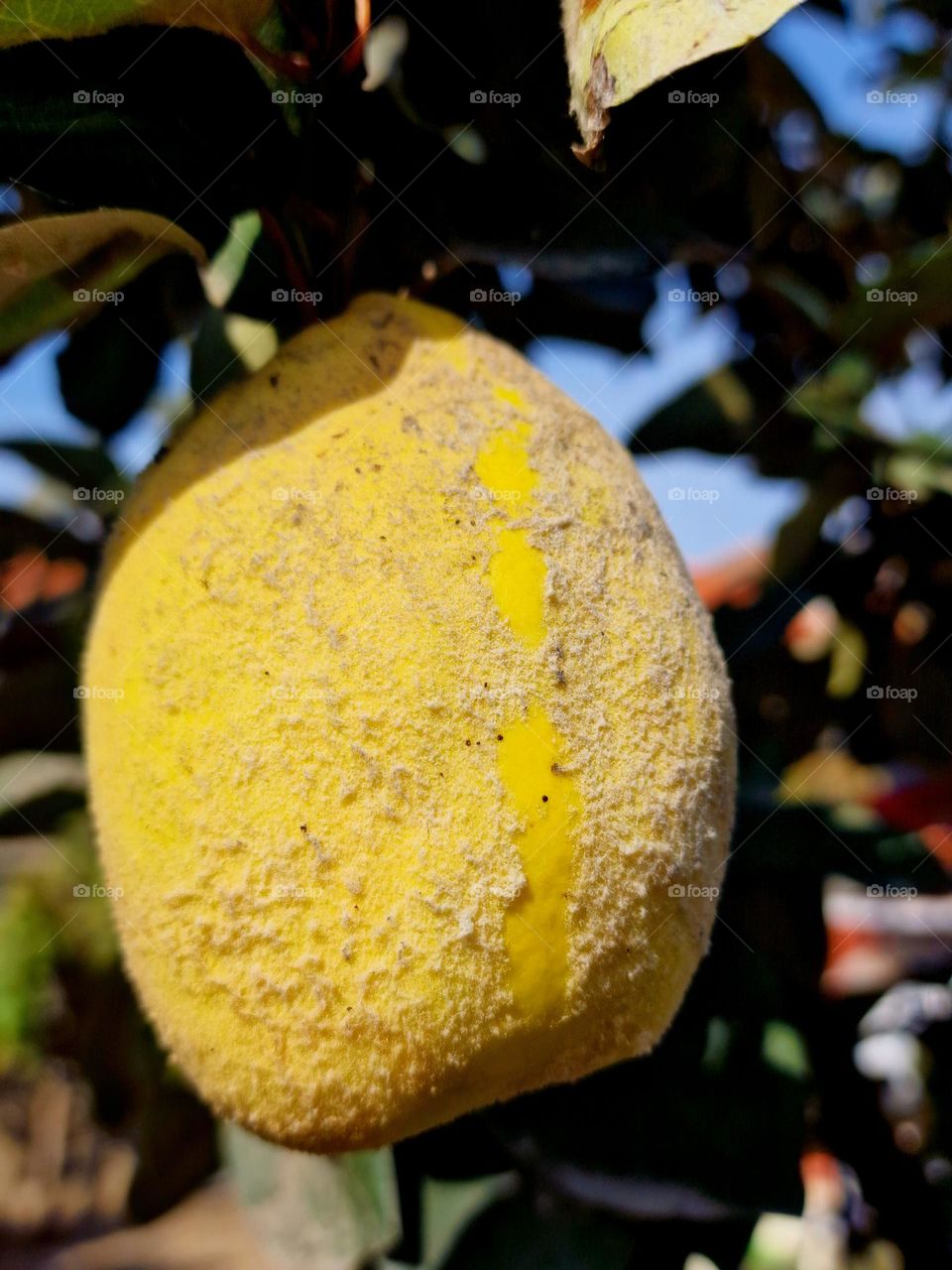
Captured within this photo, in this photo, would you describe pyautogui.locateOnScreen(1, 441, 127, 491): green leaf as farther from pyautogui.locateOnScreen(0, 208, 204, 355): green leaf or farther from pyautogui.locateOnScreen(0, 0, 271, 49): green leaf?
pyautogui.locateOnScreen(0, 0, 271, 49): green leaf

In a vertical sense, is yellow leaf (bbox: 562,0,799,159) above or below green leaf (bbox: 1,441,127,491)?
above

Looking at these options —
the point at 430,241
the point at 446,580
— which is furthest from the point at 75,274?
the point at 446,580

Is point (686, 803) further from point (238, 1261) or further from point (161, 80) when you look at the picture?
point (238, 1261)

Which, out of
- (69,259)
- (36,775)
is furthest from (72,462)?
(69,259)

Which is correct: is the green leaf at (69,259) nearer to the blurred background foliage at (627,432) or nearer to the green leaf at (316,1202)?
the blurred background foliage at (627,432)

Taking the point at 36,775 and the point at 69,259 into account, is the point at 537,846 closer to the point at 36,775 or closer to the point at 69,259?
the point at 69,259

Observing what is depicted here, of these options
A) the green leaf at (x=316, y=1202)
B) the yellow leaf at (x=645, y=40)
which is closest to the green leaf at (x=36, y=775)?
the green leaf at (x=316, y=1202)

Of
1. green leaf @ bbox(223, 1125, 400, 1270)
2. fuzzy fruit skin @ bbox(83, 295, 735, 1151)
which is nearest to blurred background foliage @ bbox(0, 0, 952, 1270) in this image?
green leaf @ bbox(223, 1125, 400, 1270)
